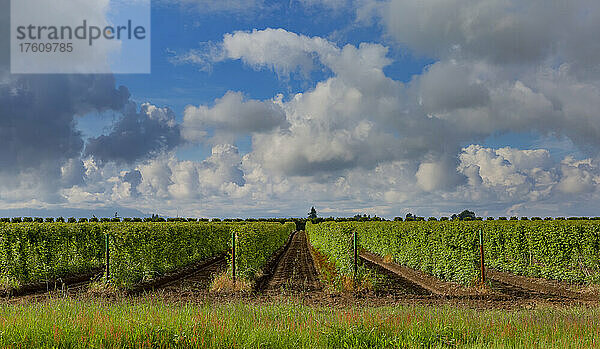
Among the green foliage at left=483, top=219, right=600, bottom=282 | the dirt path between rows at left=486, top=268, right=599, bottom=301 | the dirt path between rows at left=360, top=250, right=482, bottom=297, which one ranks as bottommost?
the dirt path between rows at left=486, top=268, right=599, bottom=301

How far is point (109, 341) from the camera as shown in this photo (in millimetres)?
6992

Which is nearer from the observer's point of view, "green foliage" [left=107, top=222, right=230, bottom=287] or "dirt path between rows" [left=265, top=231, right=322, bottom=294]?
"dirt path between rows" [left=265, top=231, right=322, bottom=294]

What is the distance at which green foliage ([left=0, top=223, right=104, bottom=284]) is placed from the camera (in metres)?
15.6

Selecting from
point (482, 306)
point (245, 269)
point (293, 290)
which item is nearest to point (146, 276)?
point (245, 269)

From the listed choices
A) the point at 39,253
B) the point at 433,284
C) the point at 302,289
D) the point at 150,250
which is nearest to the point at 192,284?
the point at 150,250

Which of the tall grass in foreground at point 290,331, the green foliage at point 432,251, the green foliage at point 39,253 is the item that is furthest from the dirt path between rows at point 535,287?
the green foliage at point 39,253

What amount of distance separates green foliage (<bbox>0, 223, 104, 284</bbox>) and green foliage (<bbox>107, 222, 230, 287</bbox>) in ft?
7.15

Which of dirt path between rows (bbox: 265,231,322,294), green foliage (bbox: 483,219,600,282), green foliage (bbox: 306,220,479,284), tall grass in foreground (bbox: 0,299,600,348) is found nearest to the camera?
tall grass in foreground (bbox: 0,299,600,348)

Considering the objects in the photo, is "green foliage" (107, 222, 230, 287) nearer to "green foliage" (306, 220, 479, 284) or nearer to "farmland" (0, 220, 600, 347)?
"farmland" (0, 220, 600, 347)

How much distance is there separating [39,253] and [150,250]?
422 centimetres

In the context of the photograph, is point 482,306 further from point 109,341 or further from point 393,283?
point 109,341

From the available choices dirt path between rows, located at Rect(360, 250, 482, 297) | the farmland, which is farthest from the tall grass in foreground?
dirt path between rows, located at Rect(360, 250, 482, 297)

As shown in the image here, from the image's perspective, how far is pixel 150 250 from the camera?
54.8 ft

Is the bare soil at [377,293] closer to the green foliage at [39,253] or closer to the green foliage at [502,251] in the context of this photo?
the green foliage at [502,251]
